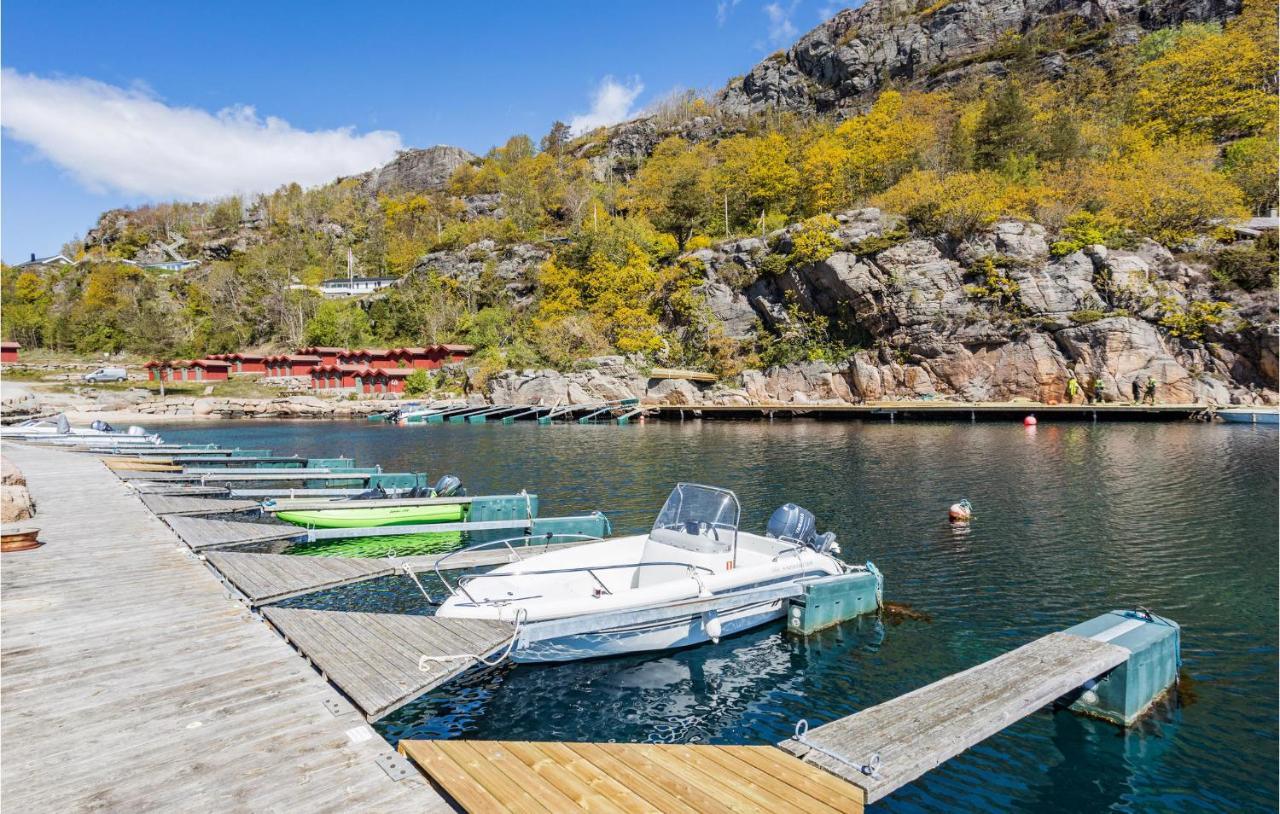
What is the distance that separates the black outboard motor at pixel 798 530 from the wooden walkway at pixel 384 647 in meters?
6.29

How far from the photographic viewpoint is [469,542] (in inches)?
764

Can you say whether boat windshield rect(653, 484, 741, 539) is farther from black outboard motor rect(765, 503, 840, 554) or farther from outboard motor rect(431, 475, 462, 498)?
outboard motor rect(431, 475, 462, 498)

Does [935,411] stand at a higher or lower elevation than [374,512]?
higher

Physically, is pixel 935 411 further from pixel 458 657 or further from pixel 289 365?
pixel 289 365

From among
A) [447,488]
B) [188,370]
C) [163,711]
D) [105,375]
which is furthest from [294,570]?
[105,375]

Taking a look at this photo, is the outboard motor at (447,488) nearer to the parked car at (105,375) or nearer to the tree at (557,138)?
the parked car at (105,375)

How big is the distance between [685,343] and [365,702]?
65.0 metres

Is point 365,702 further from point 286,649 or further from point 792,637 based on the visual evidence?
point 792,637

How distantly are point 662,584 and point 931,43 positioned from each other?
5152 inches

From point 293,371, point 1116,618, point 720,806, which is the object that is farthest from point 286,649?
point 293,371

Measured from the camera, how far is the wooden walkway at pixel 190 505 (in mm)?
18859

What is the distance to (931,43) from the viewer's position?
111375mm

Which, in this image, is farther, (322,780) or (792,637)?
(792,637)

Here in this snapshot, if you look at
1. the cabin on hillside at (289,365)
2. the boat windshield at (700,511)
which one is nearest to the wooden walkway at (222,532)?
the boat windshield at (700,511)
